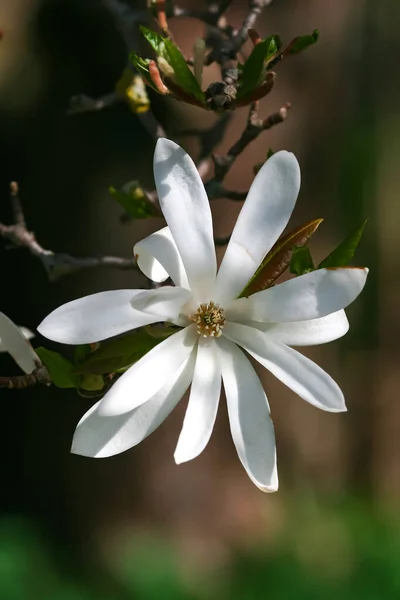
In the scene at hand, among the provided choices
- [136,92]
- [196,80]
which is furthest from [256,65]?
[136,92]

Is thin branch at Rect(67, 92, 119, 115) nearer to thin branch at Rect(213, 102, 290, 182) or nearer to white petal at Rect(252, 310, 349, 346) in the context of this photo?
thin branch at Rect(213, 102, 290, 182)

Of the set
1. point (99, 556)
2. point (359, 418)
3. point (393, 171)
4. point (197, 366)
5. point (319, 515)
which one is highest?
point (393, 171)

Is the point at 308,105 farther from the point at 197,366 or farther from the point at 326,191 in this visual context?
the point at 197,366

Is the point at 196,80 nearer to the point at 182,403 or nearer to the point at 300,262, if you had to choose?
the point at 300,262

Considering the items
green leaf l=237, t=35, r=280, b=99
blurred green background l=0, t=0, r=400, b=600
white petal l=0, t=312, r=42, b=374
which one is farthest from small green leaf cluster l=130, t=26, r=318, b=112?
Answer: blurred green background l=0, t=0, r=400, b=600

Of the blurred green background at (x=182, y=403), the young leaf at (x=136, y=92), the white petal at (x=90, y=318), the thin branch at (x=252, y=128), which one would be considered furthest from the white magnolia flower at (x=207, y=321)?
the blurred green background at (x=182, y=403)

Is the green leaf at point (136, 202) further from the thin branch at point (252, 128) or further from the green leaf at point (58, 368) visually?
the green leaf at point (58, 368)

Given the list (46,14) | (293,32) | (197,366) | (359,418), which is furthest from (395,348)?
(197,366)
